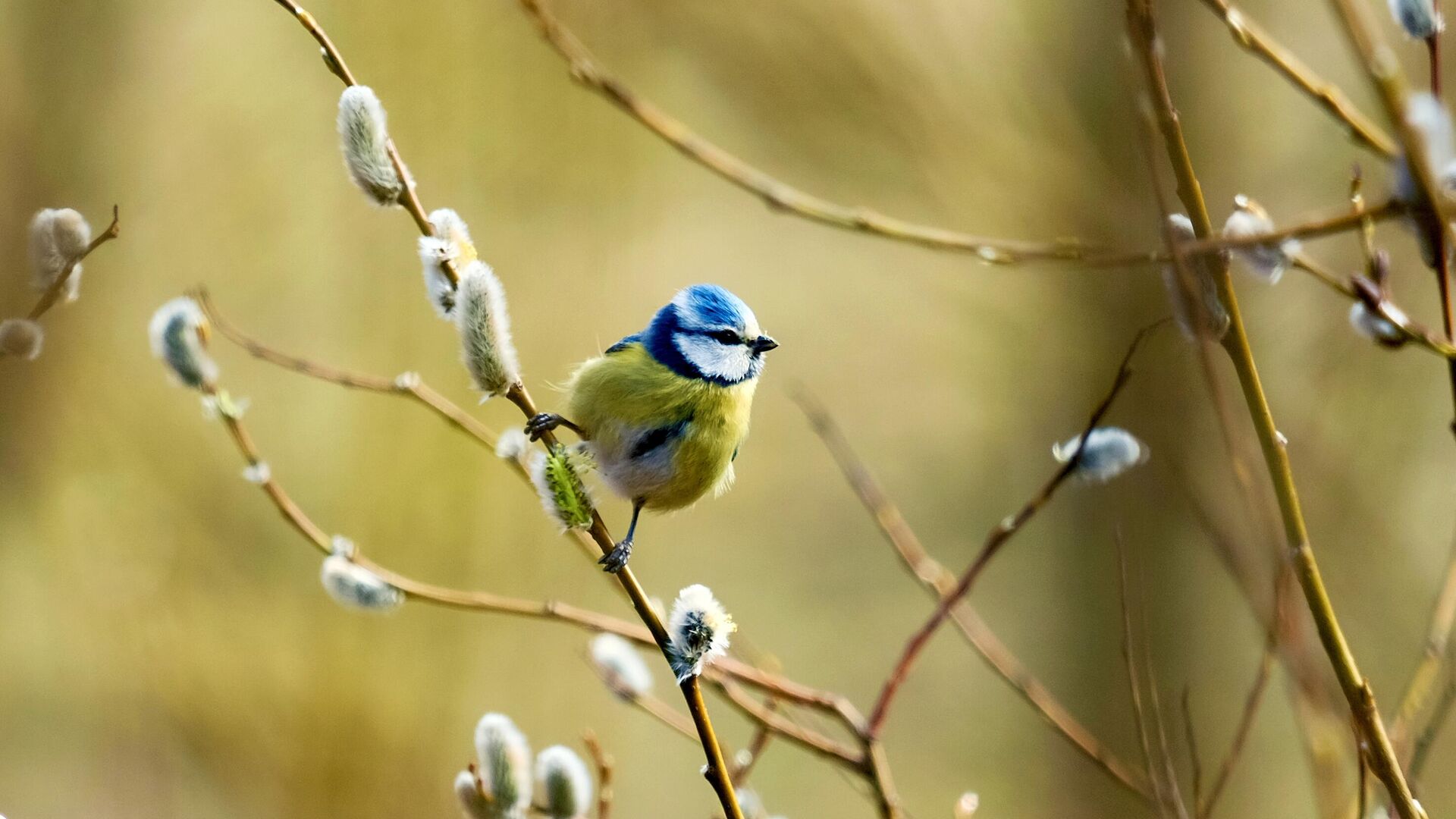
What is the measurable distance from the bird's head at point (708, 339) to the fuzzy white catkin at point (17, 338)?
478 mm

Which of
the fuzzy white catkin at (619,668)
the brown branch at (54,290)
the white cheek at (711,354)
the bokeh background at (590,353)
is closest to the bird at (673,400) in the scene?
the white cheek at (711,354)

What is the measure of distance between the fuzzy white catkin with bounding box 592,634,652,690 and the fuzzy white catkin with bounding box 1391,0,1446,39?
73 centimetres

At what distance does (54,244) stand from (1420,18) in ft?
2.63

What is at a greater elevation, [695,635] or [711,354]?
[711,354]

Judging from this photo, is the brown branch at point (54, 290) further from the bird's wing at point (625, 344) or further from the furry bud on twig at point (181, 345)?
the bird's wing at point (625, 344)

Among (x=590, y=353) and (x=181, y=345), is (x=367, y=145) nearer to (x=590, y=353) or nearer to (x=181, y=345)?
(x=181, y=345)

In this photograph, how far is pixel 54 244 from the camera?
61 cm

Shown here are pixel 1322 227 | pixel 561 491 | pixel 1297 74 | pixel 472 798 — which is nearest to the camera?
pixel 1322 227

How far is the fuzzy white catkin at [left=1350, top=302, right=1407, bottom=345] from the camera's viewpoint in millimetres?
553

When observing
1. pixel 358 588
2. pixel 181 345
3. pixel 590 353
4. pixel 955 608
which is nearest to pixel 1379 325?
pixel 955 608

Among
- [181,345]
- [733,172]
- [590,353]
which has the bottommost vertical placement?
[181,345]

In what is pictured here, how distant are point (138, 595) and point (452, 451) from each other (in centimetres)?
94

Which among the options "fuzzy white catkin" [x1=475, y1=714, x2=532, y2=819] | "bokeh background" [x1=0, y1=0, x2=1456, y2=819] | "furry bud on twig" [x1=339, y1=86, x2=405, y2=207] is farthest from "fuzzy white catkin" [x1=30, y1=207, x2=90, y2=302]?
"bokeh background" [x1=0, y1=0, x2=1456, y2=819]

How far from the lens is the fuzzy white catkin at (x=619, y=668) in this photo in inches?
37.0
